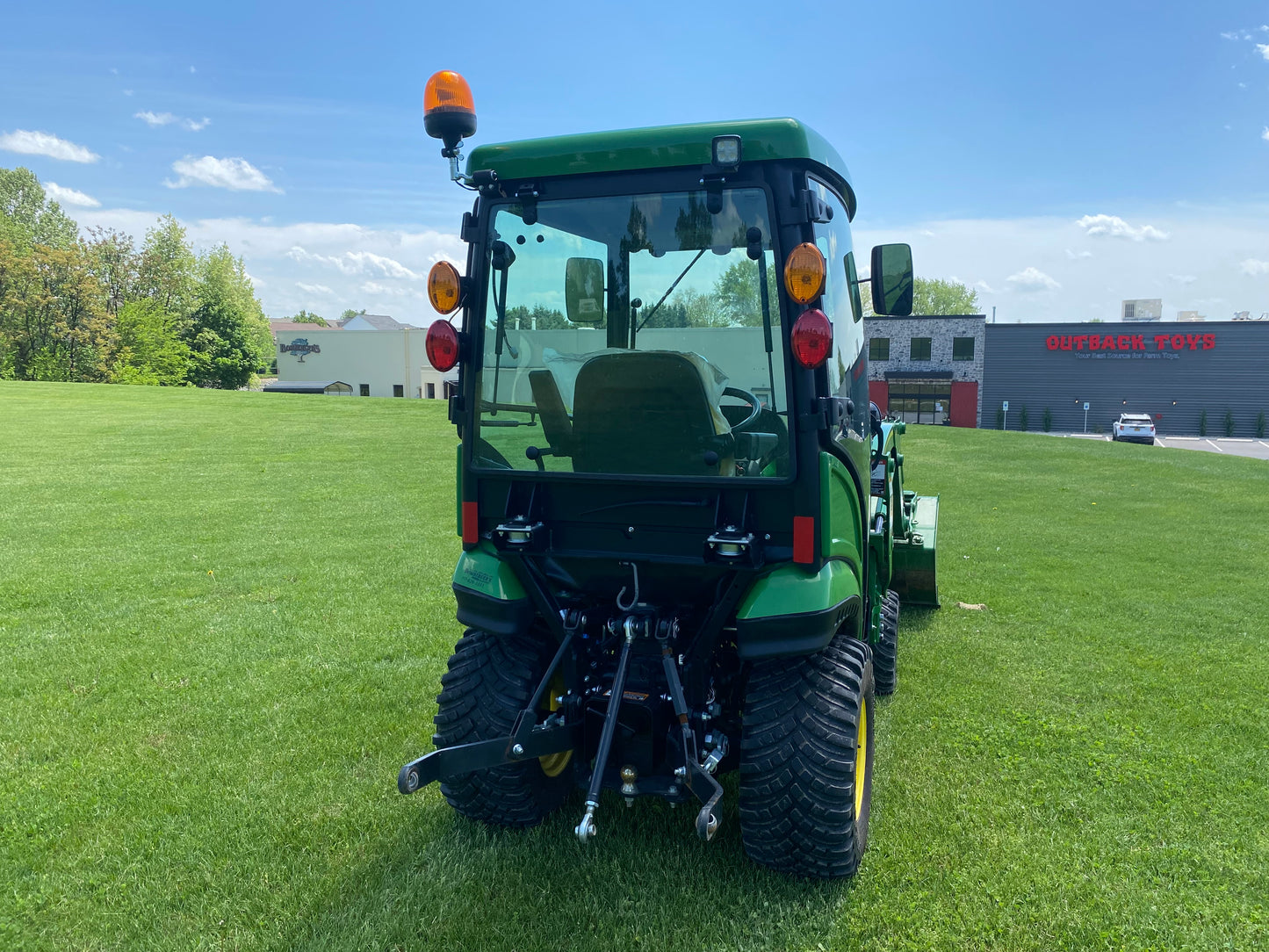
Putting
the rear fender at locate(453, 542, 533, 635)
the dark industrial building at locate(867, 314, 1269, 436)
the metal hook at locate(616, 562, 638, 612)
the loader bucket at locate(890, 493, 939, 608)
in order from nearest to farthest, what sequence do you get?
the metal hook at locate(616, 562, 638, 612) < the rear fender at locate(453, 542, 533, 635) < the loader bucket at locate(890, 493, 939, 608) < the dark industrial building at locate(867, 314, 1269, 436)

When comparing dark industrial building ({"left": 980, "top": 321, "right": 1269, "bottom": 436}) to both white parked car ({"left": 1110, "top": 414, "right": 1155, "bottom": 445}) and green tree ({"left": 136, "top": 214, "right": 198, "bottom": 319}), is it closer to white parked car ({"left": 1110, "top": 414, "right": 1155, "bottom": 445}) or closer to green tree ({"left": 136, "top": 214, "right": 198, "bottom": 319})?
white parked car ({"left": 1110, "top": 414, "right": 1155, "bottom": 445})

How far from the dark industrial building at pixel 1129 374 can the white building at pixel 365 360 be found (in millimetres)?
38720

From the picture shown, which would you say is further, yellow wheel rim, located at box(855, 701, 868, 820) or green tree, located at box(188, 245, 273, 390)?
green tree, located at box(188, 245, 273, 390)

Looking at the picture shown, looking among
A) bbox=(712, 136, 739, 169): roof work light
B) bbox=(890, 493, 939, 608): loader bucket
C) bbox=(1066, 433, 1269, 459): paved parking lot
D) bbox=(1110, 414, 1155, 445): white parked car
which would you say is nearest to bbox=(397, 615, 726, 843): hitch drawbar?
bbox=(712, 136, 739, 169): roof work light

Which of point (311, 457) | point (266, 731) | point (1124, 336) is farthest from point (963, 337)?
point (266, 731)

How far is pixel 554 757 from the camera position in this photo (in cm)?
371

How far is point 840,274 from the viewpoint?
3.52m

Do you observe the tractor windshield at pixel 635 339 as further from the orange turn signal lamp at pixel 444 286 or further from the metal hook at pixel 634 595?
the metal hook at pixel 634 595

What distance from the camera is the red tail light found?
2863 mm

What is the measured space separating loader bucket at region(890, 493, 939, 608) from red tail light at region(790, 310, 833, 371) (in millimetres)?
3777

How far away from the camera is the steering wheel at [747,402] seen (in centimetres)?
313

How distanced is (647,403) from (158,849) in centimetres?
268

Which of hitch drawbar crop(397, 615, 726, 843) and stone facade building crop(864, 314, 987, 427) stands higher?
stone facade building crop(864, 314, 987, 427)

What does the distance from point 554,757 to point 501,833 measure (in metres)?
0.37
